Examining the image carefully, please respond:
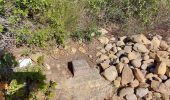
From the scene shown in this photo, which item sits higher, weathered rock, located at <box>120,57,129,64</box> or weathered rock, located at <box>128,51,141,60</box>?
weathered rock, located at <box>128,51,141,60</box>

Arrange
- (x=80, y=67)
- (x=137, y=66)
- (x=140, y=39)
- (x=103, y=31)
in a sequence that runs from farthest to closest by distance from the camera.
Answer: (x=103, y=31), (x=140, y=39), (x=137, y=66), (x=80, y=67)

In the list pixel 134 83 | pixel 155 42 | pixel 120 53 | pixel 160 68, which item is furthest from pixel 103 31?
pixel 160 68

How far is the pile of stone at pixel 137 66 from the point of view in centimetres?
566

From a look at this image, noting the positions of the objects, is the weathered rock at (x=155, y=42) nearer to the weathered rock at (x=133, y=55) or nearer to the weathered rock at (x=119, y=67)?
the weathered rock at (x=133, y=55)

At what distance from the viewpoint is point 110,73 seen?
579 centimetres

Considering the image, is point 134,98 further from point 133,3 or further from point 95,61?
point 133,3

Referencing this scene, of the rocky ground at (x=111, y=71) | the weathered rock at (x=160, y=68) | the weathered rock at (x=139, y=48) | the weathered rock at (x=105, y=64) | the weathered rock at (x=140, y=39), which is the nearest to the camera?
the rocky ground at (x=111, y=71)

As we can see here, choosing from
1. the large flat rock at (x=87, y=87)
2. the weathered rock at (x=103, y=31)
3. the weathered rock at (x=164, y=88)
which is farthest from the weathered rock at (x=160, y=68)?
the weathered rock at (x=103, y=31)

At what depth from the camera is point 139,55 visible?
20.1ft

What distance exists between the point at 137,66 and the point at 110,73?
1.62 feet

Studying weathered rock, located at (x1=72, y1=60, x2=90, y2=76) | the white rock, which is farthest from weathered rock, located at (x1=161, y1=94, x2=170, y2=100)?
the white rock

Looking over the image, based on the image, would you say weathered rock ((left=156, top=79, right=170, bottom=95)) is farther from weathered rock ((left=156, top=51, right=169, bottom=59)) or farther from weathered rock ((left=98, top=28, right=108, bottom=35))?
weathered rock ((left=98, top=28, right=108, bottom=35))

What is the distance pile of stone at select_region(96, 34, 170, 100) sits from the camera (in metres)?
5.66

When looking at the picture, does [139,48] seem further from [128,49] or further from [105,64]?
[105,64]
